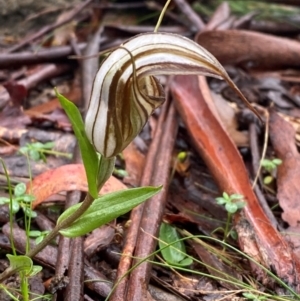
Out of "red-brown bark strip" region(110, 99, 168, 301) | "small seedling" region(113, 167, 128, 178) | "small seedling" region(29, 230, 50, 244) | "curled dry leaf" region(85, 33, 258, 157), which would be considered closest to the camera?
"curled dry leaf" region(85, 33, 258, 157)

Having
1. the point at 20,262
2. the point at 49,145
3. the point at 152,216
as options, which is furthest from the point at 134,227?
the point at 49,145

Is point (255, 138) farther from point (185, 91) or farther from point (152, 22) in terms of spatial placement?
point (152, 22)

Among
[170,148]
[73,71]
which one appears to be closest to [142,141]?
[170,148]

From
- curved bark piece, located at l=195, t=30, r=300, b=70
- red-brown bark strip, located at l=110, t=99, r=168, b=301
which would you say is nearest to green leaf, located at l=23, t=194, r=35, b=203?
red-brown bark strip, located at l=110, t=99, r=168, b=301

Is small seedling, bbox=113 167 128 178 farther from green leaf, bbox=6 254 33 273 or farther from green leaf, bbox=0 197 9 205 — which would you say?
green leaf, bbox=6 254 33 273

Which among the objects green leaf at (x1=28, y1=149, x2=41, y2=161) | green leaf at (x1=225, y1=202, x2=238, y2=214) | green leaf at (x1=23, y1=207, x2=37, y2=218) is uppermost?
green leaf at (x1=23, y1=207, x2=37, y2=218)

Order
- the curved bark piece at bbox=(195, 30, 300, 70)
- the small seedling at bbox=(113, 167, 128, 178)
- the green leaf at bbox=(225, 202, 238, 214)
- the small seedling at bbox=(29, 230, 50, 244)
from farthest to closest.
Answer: the curved bark piece at bbox=(195, 30, 300, 70), the small seedling at bbox=(113, 167, 128, 178), the green leaf at bbox=(225, 202, 238, 214), the small seedling at bbox=(29, 230, 50, 244)
